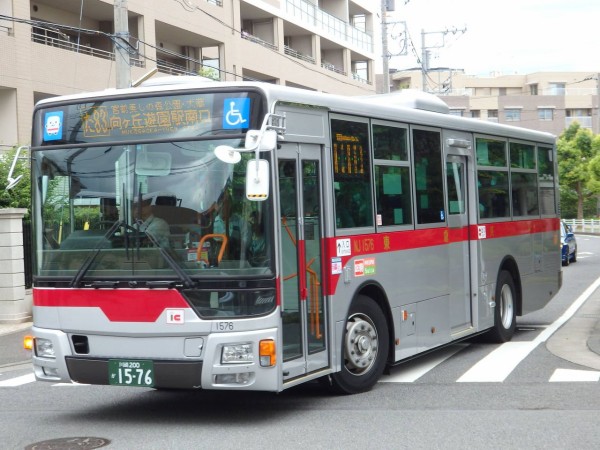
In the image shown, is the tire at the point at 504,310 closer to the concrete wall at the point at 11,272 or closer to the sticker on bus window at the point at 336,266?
the sticker on bus window at the point at 336,266

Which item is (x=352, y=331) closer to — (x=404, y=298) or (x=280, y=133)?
(x=404, y=298)

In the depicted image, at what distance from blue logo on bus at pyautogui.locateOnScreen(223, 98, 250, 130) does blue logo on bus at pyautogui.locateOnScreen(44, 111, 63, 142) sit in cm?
169

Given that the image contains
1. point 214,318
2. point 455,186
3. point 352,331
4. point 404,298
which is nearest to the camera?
point 214,318

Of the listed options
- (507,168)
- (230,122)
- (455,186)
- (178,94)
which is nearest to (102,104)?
(178,94)

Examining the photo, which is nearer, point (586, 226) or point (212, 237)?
point (212, 237)

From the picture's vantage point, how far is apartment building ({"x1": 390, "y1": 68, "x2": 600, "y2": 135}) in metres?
92.4

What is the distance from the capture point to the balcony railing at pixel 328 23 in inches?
1686

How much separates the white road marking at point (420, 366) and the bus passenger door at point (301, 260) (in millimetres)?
2074

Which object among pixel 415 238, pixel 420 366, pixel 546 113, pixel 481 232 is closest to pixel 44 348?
pixel 415 238

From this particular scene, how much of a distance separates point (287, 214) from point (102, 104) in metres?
1.98

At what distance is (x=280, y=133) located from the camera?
8422 millimetres

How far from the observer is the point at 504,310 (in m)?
14.1

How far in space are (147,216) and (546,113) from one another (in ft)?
293

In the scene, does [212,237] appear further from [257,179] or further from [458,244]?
[458,244]
